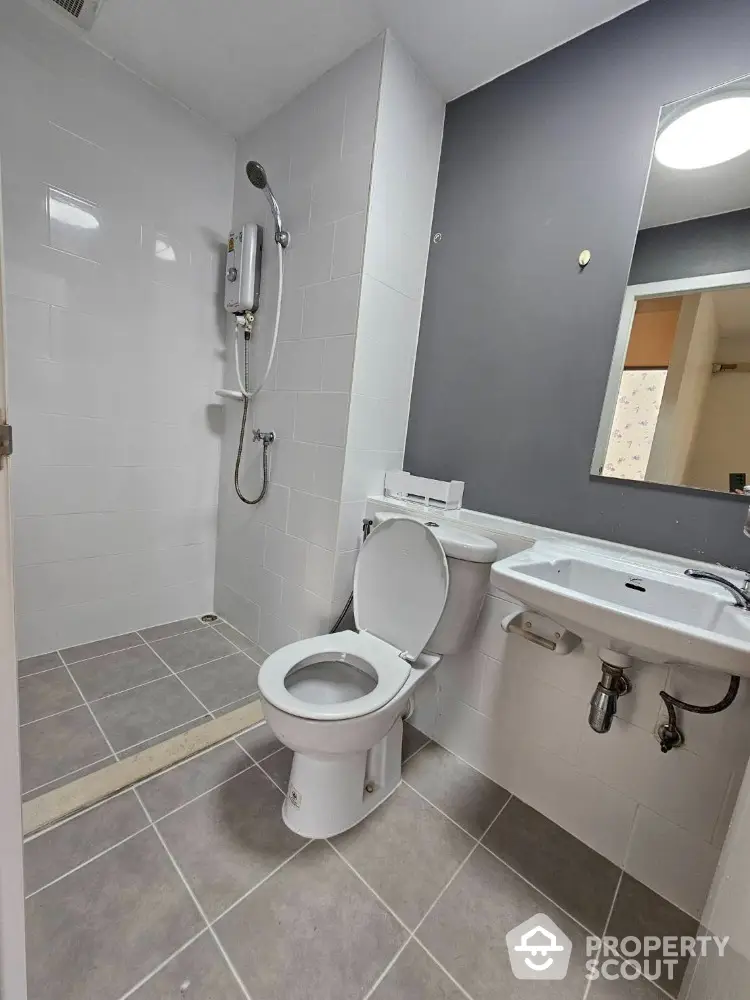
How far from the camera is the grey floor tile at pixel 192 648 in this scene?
1.84 m

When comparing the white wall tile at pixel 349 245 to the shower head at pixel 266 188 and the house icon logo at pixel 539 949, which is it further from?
the house icon logo at pixel 539 949

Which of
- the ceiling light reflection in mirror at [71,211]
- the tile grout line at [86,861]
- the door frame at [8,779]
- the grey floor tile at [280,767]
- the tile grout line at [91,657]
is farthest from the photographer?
the tile grout line at [91,657]

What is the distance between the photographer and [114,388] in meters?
1.77

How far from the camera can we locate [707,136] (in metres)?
1.10

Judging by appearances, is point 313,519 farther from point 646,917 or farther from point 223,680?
point 646,917

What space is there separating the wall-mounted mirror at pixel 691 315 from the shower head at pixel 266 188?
126 cm

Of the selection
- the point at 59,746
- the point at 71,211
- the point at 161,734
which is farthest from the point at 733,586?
the point at 71,211

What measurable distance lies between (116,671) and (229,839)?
934 millimetres

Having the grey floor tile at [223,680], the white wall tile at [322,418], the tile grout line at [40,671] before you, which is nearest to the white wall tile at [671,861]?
the grey floor tile at [223,680]

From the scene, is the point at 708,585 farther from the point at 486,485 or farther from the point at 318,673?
the point at 318,673

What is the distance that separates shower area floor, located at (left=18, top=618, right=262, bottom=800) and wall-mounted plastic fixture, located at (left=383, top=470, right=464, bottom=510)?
1.00 meters

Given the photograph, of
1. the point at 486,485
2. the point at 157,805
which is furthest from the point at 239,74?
the point at 157,805

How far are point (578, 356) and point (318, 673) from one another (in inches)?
50.9

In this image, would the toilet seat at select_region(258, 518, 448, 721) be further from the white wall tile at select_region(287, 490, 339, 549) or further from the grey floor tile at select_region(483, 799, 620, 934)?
the grey floor tile at select_region(483, 799, 620, 934)
